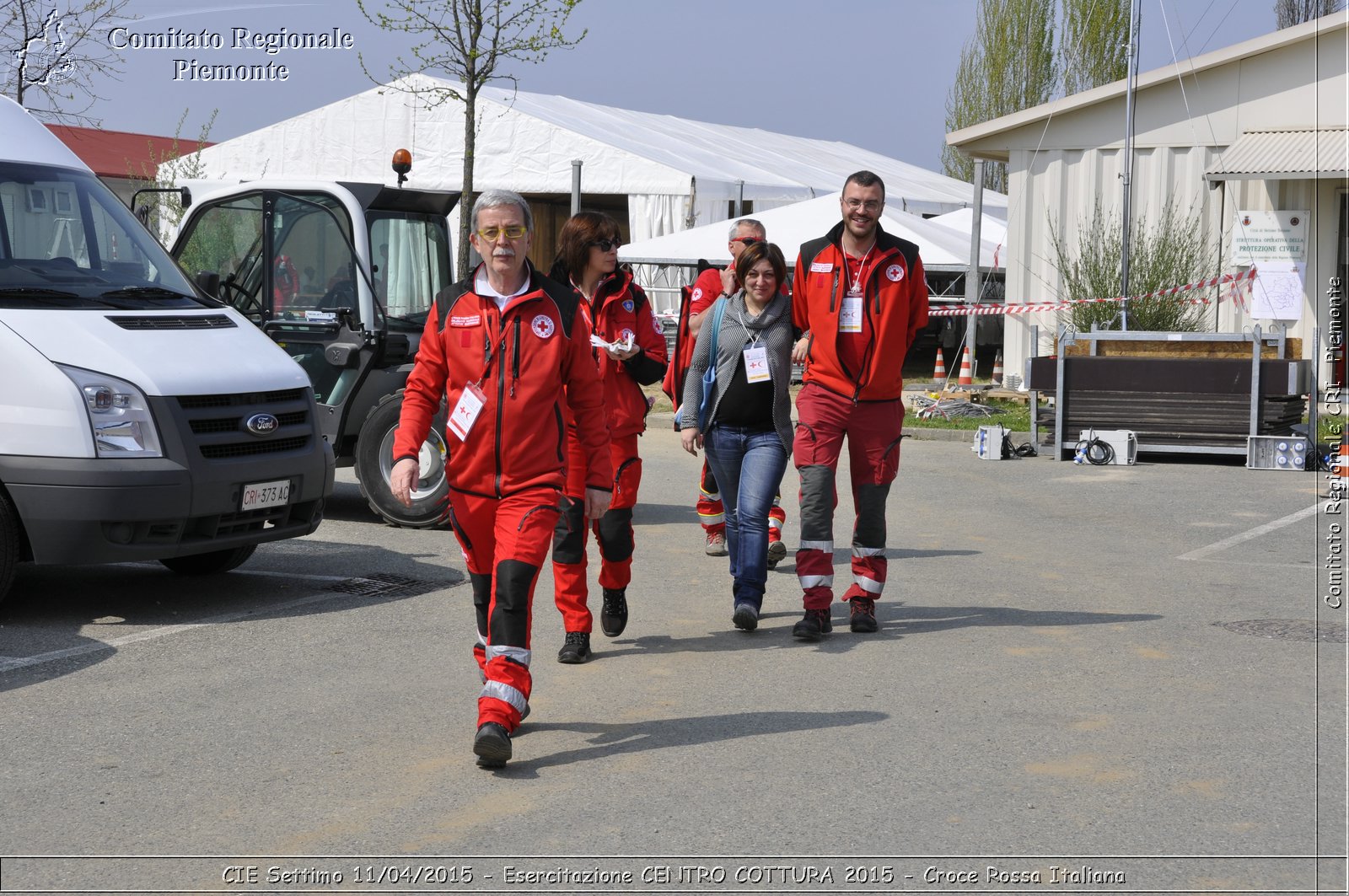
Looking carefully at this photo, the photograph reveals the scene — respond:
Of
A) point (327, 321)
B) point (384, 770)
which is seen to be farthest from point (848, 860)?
point (327, 321)

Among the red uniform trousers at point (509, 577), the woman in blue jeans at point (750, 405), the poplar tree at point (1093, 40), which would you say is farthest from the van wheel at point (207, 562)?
the poplar tree at point (1093, 40)

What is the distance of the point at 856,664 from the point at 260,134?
32954 millimetres

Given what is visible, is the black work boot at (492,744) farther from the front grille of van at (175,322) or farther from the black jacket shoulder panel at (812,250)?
the front grille of van at (175,322)

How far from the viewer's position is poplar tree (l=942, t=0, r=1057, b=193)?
48.8 meters

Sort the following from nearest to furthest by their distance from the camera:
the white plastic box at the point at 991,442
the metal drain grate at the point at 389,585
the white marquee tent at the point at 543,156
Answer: the metal drain grate at the point at 389,585 < the white plastic box at the point at 991,442 < the white marquee tent at the point at 543,156

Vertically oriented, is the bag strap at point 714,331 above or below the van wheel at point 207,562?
above

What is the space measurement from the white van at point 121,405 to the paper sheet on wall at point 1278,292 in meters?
15.9

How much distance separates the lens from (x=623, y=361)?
7449 millimetres

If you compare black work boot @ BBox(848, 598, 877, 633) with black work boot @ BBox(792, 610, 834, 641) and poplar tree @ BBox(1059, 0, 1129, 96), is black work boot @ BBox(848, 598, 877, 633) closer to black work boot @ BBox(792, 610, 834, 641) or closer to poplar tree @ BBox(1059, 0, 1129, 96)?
black work boot @ BBox(792, 610, 834, 641)

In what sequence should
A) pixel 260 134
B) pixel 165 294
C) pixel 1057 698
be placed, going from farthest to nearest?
pixel 260 134 → pixel 165 294 → pixel 1057 698

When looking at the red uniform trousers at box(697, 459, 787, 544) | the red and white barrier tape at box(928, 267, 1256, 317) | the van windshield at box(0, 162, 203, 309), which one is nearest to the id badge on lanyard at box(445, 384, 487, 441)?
the van windshield at box(0, 162, 203, 309)

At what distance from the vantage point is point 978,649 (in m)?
7.11

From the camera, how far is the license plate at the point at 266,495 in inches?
305

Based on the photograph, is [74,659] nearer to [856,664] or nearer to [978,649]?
[856,664]
